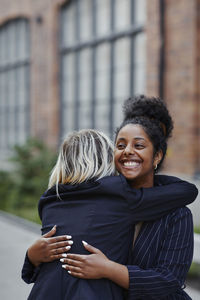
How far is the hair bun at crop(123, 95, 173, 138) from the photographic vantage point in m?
2.31

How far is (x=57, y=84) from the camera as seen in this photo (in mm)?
12039

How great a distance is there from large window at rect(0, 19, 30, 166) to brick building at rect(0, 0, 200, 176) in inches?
1.3

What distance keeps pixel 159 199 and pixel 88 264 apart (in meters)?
0.43

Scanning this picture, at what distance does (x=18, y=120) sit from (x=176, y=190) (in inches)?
498

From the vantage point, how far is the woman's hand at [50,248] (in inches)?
73.4

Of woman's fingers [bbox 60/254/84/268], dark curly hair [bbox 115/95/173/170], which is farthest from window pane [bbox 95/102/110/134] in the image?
woman's fingers [bbox 60/254/84/268]

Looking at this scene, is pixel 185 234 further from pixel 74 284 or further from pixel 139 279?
pixel 74 284

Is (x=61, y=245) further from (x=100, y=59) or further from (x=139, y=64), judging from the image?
(x=100, y=59)

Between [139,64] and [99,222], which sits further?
[139,64]

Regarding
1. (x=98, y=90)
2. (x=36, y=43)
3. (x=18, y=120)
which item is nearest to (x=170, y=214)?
(x=98, y=90)

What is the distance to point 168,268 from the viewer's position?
1822 mm

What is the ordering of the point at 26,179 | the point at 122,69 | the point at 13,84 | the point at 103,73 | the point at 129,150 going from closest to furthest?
1. the point at 129,150
2. the point at 122,69
3. the point at 26,179
4. the point at 103,73
5. the point at 13,84

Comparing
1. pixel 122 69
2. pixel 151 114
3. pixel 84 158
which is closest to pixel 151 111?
pixel 151 114

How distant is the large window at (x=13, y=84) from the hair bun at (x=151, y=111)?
11.5 m
